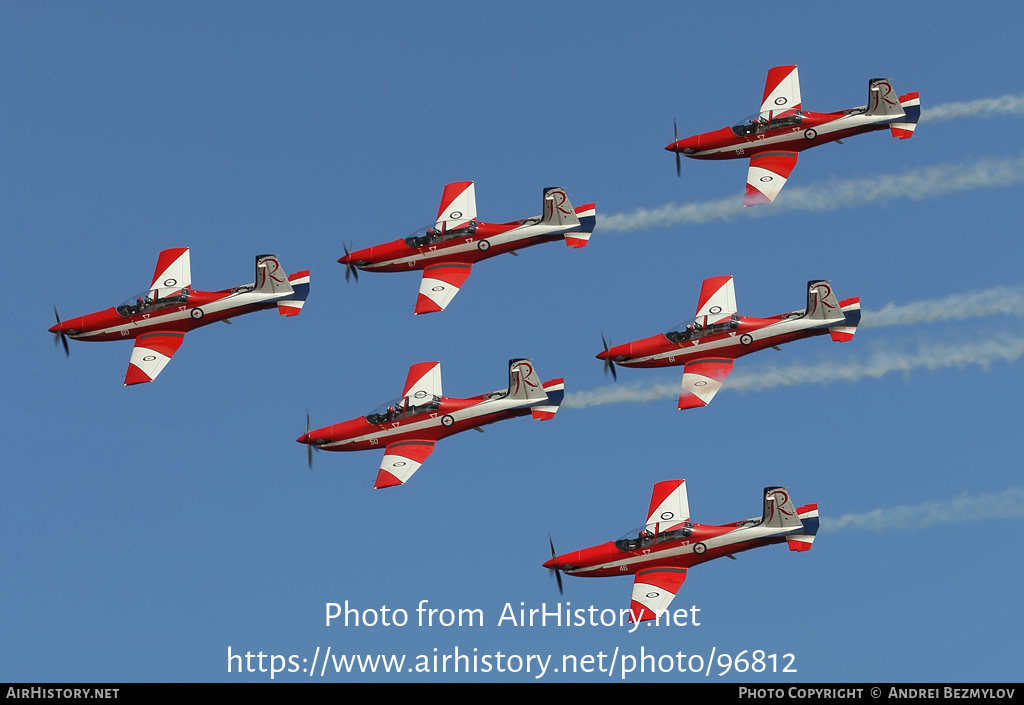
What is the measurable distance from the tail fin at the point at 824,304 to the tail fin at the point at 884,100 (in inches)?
427

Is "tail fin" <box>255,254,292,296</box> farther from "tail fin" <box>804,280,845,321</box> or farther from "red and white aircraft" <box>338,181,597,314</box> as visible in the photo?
"tail fin" <box>804,280,845,321</box>

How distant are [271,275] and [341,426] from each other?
8.83m

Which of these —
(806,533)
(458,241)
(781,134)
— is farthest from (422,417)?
(781,134)

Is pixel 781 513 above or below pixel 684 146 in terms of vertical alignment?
below

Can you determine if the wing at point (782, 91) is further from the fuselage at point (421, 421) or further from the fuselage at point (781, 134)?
the fuselage at point (421, 421)

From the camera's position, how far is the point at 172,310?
10044 cm

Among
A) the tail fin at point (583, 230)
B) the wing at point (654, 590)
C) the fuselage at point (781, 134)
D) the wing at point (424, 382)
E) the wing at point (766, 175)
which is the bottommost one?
the wing at point (654, 590)

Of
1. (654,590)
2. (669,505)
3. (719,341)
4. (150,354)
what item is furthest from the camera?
(150,354)

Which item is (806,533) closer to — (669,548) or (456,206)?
(669,548)

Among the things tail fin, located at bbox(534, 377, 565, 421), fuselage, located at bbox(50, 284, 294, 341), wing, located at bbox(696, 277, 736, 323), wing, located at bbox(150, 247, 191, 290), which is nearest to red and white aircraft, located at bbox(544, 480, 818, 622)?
tail fin, located at bbox(534, 377, 565, 421)

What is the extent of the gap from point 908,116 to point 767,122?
24.3 feet

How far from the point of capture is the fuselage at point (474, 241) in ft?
331

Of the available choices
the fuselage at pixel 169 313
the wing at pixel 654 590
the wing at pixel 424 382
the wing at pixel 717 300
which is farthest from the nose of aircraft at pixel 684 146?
the wing at pixel 654 590
